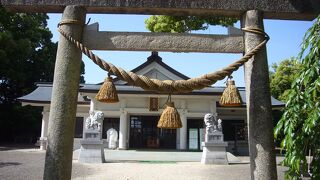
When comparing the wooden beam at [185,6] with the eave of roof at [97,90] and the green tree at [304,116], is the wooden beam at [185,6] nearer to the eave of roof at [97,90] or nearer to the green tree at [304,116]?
the green tree at [304,116]

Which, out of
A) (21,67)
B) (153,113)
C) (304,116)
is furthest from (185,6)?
(21,67)

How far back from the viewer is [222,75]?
3305 mm

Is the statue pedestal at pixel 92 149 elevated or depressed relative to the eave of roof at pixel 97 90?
depressed

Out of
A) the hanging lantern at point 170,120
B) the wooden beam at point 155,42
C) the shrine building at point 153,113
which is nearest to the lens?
the hanging lantern at point 170,120

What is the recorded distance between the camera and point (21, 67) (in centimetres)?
2766

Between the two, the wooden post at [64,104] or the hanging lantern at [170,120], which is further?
the hanging lantern at [170,120]

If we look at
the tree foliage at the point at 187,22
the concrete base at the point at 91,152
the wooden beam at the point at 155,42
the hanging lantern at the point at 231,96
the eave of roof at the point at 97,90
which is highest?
the tree foliage at the point at 187,22

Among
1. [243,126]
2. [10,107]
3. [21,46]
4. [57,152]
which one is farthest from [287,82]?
[10,107]

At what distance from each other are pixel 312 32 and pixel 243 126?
65.8 feet

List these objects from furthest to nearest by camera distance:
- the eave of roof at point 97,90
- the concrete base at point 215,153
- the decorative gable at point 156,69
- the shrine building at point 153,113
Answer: the decorative gable at point 156,69, the shrine building at point 153,113, the eave of roof at point 97,90, the concrete base at point 215,153

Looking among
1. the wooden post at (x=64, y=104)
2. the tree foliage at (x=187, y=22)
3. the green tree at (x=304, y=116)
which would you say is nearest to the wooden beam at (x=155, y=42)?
the wooden post at (x=64, y=104)

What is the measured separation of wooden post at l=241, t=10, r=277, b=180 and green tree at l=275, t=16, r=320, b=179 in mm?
445

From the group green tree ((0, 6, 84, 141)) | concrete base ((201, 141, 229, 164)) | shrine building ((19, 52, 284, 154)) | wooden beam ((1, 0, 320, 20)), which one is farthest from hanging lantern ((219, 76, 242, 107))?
green tree ((0, 6, 84, 141))

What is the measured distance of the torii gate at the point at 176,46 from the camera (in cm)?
334
